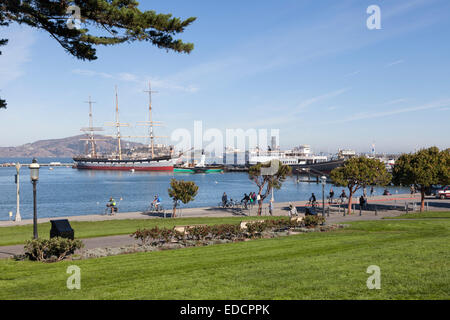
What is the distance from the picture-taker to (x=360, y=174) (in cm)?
3155

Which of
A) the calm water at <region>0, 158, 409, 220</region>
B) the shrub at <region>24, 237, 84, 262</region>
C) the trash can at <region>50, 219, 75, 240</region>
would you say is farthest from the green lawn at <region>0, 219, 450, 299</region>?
the calm water at <region>0, 158, 409, 220</region>

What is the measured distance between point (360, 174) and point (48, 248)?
25.7 meters

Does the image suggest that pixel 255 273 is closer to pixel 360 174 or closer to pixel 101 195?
pixel 360 174

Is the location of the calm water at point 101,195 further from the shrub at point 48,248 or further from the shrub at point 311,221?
the shrub at point 48,248

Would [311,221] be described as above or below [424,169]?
below

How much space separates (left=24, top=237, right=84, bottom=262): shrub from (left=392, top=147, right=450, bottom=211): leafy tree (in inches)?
A: 1072

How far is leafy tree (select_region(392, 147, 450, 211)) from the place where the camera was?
30.2 meters

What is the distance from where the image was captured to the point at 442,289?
743 centimetres

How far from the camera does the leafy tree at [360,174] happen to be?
104 ft

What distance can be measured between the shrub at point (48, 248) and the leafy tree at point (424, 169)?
2722cm

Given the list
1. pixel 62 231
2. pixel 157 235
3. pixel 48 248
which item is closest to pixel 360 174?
pixel 157 235

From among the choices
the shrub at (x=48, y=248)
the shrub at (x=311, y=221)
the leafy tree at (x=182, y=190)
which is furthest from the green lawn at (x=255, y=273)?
the leafy tree at (x=182, y=190)
